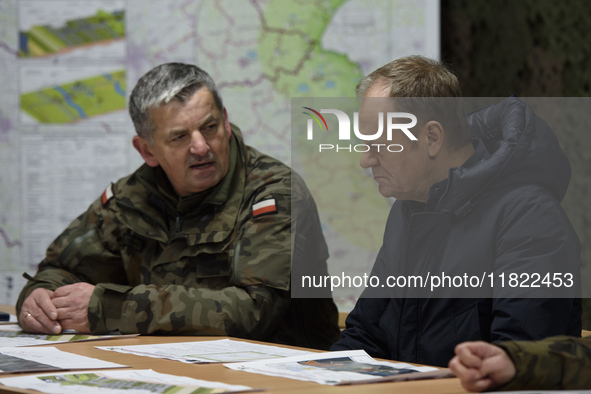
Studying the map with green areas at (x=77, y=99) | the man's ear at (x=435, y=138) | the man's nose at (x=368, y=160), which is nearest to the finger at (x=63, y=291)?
the man's nose at (x=368, y=160)

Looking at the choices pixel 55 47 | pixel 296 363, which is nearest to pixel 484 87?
pixel 55 47

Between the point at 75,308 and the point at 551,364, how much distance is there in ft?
3.97

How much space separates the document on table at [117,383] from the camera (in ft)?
3.10

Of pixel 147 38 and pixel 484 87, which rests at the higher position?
pixel 147 38

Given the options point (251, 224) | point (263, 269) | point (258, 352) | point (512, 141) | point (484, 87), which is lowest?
point (258, 352)

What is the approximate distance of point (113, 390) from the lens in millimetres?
958

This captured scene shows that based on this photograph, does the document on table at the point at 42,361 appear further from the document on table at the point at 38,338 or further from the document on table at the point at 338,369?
the document on table at the point at 338,369

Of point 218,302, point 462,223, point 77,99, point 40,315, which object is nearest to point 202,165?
point 218,302

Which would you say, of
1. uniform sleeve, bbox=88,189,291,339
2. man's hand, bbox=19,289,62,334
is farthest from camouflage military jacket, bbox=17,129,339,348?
man's hand, bbox=19,289,62,334

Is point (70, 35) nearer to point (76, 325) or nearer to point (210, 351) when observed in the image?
point (76, 325)

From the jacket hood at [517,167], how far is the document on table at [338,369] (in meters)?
0.40

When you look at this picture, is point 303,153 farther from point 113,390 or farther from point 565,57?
point 113,390

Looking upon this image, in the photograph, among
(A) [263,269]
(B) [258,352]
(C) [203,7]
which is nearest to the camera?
(B) [258,352]

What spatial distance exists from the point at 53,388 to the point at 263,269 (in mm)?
849
